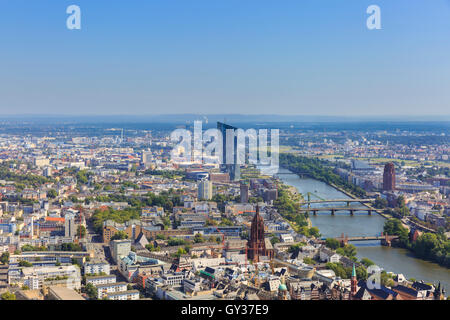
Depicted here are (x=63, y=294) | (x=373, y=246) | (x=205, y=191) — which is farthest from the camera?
(x=205, y=191)

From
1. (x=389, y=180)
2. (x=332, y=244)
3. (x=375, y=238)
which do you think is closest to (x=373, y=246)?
(x=375, y=238)

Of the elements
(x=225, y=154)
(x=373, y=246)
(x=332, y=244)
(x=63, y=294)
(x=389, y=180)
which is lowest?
(x=373, y=246)

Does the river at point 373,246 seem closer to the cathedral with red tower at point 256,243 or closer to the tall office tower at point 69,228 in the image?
the cathedral with red tower at point 256,243

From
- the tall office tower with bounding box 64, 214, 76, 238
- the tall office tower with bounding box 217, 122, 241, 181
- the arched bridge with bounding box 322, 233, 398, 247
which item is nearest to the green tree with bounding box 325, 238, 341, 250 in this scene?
the arched bridge with bounding box 322, 233, 398, 247

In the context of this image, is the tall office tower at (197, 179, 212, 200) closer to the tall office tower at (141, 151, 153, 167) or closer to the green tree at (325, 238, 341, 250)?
the green tree at (325, 238, 341, 250)

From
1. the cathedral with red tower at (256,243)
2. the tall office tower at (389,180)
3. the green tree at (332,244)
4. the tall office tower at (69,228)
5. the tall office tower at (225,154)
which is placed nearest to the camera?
the cathedral with red tower at (256,243)

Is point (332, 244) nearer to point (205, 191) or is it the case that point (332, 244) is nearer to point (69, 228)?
point (69, 228)

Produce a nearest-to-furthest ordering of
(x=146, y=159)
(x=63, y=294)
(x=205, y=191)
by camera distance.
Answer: (x=63, y=294), (x=205, y=191), (x=146, y=159)

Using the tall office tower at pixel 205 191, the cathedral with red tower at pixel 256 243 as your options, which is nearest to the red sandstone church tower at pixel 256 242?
the cathedral with red tower at pixel 256 243

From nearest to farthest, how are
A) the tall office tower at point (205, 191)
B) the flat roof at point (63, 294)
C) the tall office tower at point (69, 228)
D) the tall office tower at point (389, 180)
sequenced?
the flat roof at point (63, 294), the tall office tower at point (69, 228), the tall office tower at point (205, 191), the tall office tower at point (389, 180)

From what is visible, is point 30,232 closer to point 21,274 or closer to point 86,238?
point 86,238
